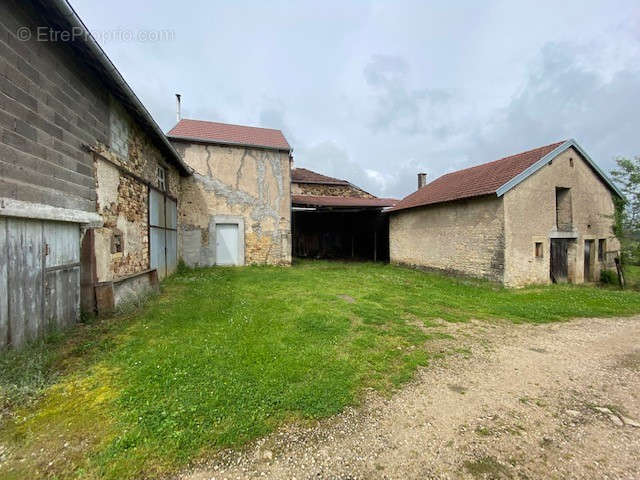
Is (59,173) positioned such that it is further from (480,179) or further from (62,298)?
(480,179)

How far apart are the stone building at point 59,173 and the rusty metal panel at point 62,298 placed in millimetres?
15

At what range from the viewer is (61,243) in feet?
12.9

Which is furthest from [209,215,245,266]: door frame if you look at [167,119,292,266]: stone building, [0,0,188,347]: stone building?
[0,0,188,347]: stone building

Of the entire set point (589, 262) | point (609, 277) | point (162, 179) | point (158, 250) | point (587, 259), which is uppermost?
point (162, 179)

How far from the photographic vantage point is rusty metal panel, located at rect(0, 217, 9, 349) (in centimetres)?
295

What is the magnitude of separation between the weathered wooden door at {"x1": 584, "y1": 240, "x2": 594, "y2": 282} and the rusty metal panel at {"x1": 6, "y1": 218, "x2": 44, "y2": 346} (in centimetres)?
1598

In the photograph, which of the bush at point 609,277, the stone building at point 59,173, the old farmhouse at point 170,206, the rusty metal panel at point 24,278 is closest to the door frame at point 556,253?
the old farmhouse at point 170,206

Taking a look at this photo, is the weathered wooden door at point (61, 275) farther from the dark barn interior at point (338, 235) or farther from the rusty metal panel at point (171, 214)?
the dark barn interior at point (338, 235)

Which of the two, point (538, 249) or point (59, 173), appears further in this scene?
point (538, 249)

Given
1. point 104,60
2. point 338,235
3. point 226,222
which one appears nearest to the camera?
point 104,60

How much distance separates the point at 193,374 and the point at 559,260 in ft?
41.1

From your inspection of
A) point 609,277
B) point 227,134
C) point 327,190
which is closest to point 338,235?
point 327,190

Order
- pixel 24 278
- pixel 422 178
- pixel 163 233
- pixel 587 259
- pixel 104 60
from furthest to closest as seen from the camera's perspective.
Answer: pixel 422 178 < pixel 587 259 < pixel 163 233 < pixel 104 60 < pixel 24 278

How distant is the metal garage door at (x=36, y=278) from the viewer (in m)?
3.04
